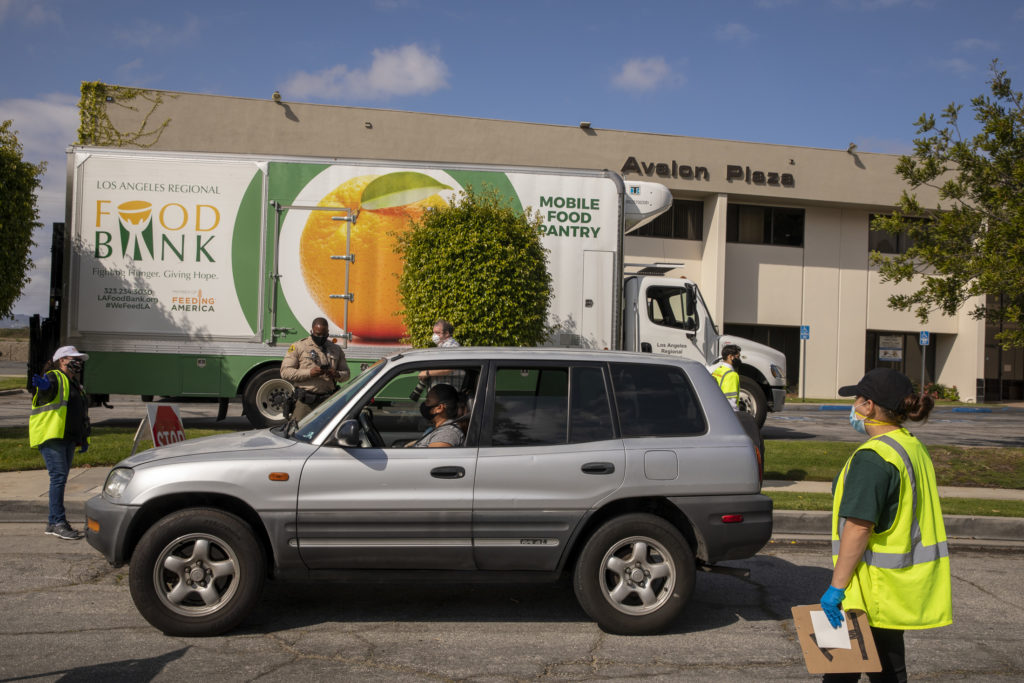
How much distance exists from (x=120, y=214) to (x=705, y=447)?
10.1 m

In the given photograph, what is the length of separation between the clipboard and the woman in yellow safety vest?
20.0 ft

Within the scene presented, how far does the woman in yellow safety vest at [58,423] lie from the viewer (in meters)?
7.12

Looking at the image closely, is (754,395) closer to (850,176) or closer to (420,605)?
(420,605)

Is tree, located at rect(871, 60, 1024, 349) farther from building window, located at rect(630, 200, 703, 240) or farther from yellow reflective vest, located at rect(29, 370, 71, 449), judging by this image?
building window, located at rect(630, 200, 703, 240)

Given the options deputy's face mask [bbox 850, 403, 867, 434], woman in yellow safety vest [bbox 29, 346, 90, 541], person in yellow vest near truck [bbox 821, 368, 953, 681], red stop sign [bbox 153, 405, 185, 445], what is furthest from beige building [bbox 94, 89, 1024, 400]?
person in yellow vest near truck [bbox 821, 368, 953, 681]

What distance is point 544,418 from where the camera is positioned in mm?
5223

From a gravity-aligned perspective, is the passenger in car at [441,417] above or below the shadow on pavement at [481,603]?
above

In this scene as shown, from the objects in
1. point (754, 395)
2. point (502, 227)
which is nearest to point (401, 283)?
point (502, 227)

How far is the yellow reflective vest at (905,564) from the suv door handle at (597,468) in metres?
1.95

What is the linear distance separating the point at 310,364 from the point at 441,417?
4602 mm

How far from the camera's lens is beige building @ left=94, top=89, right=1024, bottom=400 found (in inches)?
1085

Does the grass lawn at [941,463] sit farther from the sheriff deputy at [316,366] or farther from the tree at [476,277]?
the sheriff deputy at [316,366]

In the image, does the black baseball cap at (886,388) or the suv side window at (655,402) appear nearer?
the black baseball cap at (886,388)

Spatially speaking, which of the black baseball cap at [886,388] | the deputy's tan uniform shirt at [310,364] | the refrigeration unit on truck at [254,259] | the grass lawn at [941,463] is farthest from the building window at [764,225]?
the black baseball cap at [886,388]
